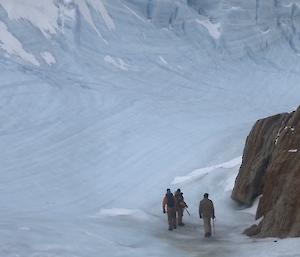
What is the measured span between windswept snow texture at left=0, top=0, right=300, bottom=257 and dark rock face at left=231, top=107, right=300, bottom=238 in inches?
16.2

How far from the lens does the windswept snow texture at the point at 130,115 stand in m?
8.68

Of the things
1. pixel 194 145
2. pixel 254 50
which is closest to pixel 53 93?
pixel 194 145

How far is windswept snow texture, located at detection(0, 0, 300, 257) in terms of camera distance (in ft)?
28.5

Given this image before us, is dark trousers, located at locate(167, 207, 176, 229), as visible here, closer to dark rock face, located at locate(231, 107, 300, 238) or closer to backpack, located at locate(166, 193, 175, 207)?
backpack, located at locate(166, 193, 175, 207)

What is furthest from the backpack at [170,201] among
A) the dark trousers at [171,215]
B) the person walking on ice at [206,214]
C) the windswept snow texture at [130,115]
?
the person walking on ice at [206,214]

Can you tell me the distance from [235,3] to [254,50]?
338cm

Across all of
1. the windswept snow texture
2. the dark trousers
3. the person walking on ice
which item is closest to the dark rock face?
the windswept snow texture

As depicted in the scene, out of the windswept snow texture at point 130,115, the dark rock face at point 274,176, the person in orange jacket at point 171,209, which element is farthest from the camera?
the person in orange jacket at point 171,209

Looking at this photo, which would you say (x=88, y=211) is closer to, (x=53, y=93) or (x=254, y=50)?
(x=53, y=93)

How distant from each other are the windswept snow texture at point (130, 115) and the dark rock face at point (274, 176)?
41 cm

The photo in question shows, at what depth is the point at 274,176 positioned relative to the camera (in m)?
9.09

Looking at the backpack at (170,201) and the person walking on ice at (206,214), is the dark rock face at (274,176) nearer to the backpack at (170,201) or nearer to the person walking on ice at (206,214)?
the person walking on ice at (206,214)

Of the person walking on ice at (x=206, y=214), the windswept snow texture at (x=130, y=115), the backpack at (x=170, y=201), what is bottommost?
the person walking on ice at (x=206, y=214)

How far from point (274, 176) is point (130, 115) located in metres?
8.68
